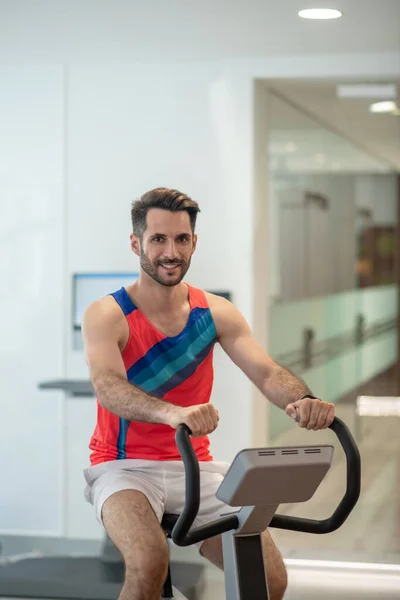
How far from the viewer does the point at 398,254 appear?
27.0ft

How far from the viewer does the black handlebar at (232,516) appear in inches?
91.8

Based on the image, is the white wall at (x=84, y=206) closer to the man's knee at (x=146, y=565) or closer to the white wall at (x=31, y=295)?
the white wall at (x=31, y=295)

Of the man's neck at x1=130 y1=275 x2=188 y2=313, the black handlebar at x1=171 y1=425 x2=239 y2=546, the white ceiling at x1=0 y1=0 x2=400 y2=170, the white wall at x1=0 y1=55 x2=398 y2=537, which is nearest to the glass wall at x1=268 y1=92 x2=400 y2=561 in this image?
the white wall at x1=0 y1=55 x2=398 y2=537

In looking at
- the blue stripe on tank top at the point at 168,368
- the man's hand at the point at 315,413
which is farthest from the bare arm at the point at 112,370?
the man's hand at the point at 315,413

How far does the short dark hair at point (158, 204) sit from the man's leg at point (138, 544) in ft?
2.58

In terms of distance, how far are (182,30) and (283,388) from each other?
189cm

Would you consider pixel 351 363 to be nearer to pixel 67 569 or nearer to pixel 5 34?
pixel 67 569

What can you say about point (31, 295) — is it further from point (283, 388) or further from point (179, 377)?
point (283, 388)

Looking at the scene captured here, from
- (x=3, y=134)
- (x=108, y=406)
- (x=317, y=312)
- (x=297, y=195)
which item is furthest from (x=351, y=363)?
(x=108, y=406)

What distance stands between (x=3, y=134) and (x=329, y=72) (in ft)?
5.02

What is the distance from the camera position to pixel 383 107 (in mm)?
5238

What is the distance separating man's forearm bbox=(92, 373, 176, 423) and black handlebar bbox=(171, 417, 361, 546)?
0.63ft

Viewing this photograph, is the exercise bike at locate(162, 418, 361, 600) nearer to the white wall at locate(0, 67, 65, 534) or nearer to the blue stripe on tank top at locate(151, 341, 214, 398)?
the blue stripe on tank top at locate(151, 341, 214, 398)

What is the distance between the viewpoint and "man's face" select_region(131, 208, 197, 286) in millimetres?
2938
